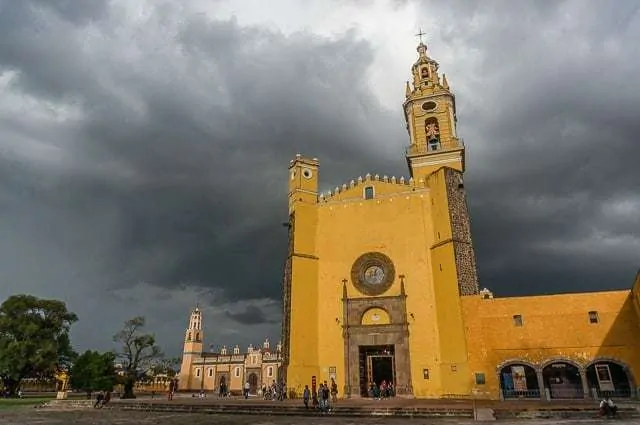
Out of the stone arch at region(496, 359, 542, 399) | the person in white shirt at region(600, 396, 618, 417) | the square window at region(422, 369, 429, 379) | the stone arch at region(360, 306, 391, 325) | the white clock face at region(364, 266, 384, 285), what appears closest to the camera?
the person in white shirt at region(600, 396, 618, 417)

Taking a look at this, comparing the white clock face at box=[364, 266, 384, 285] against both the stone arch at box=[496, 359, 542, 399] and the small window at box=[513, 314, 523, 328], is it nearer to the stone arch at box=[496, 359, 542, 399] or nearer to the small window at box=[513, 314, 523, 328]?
the small window at box=[513, 314, 523, 328]

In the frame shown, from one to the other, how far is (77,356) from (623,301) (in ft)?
132

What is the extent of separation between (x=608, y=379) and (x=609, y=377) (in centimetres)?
12

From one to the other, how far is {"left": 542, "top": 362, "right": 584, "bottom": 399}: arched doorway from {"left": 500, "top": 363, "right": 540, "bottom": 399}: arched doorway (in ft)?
1.84

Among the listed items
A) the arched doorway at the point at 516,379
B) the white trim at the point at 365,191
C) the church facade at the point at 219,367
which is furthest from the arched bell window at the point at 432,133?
the church facade at the point at 219,367

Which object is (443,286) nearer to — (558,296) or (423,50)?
(558,296)

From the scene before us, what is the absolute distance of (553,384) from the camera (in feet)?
74.2

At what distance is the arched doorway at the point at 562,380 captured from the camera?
2191cm

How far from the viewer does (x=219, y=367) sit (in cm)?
7150

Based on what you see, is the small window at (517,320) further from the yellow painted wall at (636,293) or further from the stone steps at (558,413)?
the stone steps at (558,413)

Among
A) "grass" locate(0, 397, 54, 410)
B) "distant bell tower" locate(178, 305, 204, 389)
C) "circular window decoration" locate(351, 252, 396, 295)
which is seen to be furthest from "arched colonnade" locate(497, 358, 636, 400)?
"distant bell tower" locate(178, 305, 204, 389)

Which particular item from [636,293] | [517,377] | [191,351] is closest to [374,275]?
[517,377]

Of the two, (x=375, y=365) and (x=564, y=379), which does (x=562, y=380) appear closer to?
(x=564, y=379)

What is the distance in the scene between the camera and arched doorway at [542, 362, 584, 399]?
2191 centimetres
